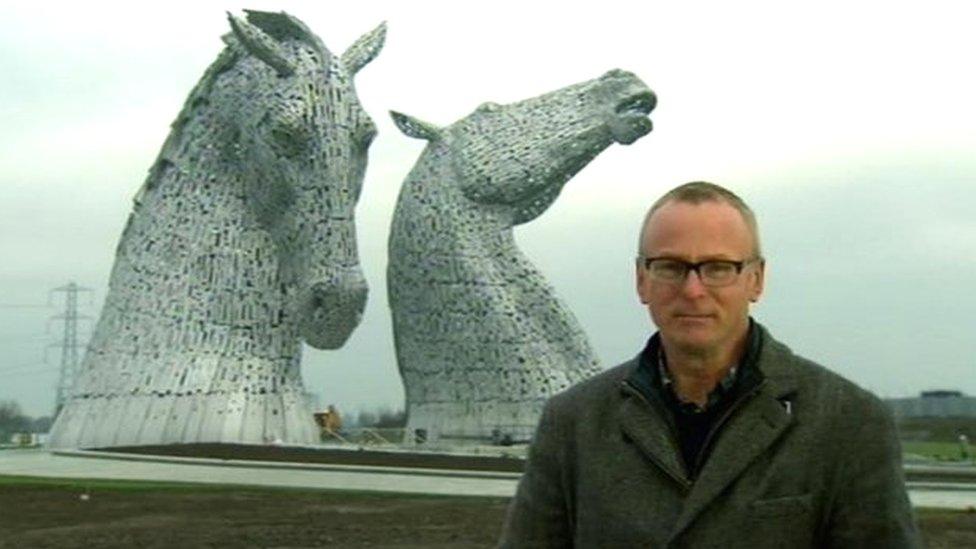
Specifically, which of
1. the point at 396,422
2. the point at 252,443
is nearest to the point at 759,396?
the point at 252,443

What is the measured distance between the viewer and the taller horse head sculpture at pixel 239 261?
96.4ft

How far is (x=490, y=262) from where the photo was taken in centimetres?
3456

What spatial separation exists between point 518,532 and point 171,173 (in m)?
29.6

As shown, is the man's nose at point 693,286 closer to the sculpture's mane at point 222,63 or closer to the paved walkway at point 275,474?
the paved walkway at point 275,474

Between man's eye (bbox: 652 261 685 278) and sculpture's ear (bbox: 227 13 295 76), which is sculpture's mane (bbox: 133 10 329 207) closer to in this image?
sculpture's ear (bbox: 227 13 295 76)

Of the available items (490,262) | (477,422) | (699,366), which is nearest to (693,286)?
(699,366)

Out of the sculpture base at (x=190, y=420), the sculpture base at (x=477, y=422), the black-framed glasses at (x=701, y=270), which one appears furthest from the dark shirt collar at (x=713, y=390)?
the sculpture base at (x=477, y=422)

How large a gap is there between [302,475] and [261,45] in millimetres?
10108

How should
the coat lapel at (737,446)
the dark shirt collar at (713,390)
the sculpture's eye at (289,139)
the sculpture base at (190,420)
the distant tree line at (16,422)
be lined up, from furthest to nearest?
the distant tree line at (16,422) → the sculpture base at (190,420) → the sculpture's eye at (289,139) → the dark shirt collar at (713,390) → the coat lapel at (737,446)

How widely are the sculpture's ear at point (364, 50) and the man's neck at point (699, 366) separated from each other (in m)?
29.1

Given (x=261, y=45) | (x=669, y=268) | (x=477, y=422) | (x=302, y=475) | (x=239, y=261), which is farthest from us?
(x=477, y=422)

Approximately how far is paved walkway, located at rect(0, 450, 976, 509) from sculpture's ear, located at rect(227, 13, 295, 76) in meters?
8.00

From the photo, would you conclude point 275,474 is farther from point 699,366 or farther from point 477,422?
point 699,366

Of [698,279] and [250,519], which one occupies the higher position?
[698,279]
